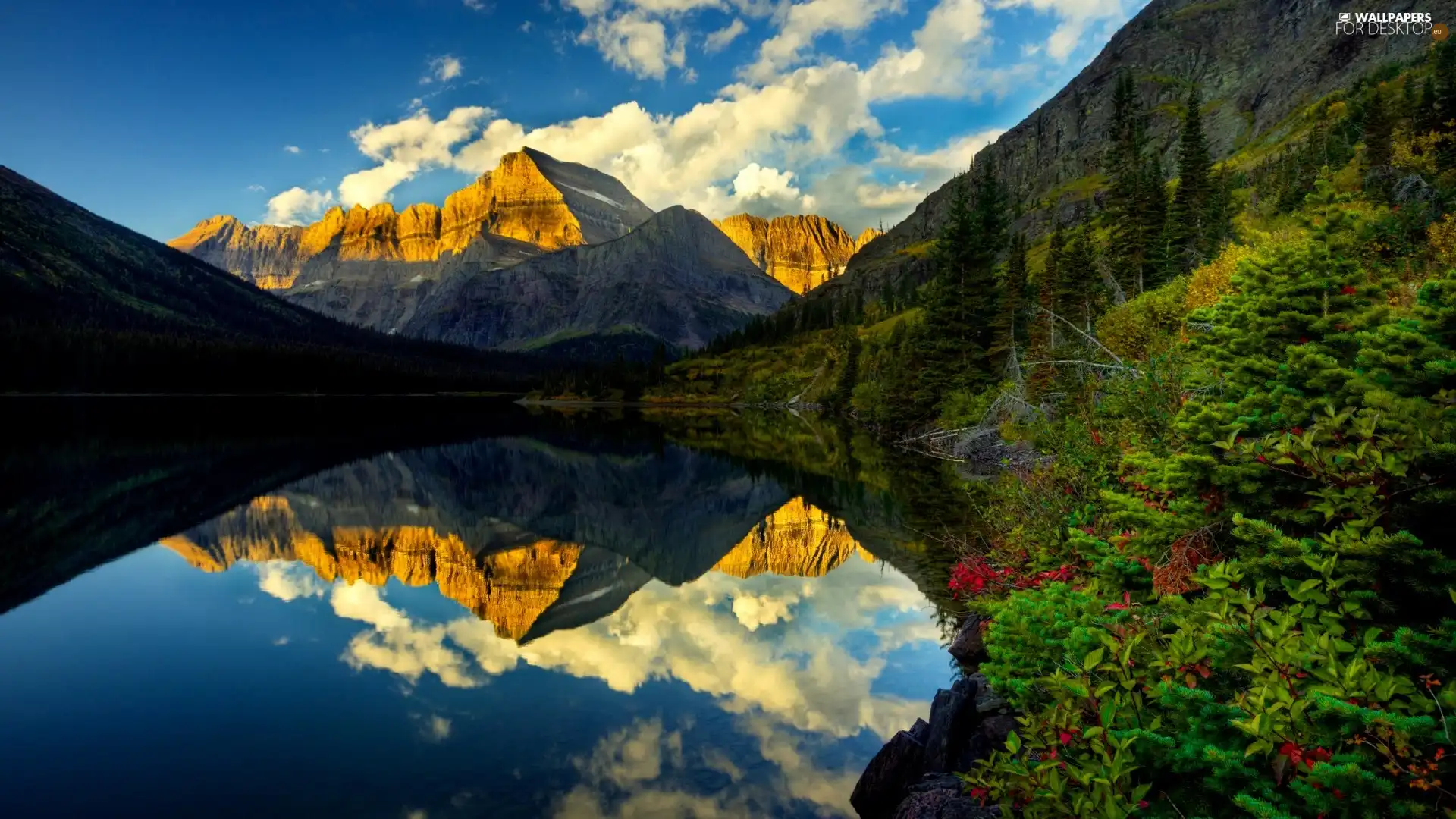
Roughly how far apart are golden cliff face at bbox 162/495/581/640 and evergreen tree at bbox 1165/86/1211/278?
6320 cm

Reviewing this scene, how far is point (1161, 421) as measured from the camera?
17.1m

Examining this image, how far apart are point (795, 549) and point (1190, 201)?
222 ft

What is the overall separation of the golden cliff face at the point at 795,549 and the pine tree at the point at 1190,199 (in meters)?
48.4

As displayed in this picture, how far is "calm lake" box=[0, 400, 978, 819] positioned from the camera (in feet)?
47.4

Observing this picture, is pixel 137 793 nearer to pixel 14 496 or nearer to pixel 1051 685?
pixel 1051 685

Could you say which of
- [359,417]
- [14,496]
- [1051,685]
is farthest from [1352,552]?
[359,417]

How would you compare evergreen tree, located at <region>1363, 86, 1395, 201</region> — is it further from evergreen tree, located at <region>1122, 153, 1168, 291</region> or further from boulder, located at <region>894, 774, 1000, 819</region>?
boulder, located at <region>894, 774, 1000, 819</region>

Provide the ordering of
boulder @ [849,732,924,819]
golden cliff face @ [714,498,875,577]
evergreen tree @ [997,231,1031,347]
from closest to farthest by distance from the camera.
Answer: boulder @ [849,732,924,819] < golden cliff face @ [714,498,875,577] < evergreen tree @ [997,231,1031,347]

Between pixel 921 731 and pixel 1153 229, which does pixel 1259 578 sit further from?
pixel 1153 229

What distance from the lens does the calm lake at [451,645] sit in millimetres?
14445

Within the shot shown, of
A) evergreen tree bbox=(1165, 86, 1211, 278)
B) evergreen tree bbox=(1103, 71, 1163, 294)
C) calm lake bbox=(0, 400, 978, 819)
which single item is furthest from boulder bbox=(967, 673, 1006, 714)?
evergreen tree bbox=(1165, 86, 1211, 278)

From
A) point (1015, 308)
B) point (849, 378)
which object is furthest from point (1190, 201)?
point (849, 378)

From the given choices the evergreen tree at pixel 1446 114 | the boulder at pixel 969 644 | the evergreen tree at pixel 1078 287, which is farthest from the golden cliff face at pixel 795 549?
the evergreen tree at pixel 1446 114

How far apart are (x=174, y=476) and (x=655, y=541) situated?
42779 mm
